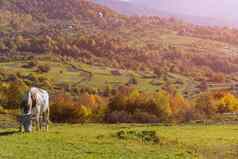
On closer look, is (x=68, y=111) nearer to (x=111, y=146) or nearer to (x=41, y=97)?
(x=41, y=97)

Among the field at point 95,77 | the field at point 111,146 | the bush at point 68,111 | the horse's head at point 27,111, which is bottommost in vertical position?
the bush at point 68,111

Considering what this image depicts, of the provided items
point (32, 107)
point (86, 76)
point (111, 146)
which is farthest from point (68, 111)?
point (86, 76)

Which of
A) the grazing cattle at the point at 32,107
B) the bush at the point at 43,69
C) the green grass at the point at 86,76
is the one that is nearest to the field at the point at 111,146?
the grazing cattle at the point at 32,107

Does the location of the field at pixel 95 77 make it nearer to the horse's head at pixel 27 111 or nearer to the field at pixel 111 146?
the horse's head at pixel 27 111

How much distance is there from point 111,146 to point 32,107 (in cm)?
648

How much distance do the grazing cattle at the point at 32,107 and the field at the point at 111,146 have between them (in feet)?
2.85

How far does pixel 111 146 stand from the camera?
85.3 ft

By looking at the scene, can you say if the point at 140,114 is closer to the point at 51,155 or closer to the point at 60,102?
the point at 60,102

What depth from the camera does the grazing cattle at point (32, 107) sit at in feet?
95.2

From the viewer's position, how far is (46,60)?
169 m

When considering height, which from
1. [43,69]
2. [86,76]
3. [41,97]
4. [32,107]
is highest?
[43,69]

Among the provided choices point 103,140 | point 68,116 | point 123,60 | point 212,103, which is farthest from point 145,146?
point 123,60

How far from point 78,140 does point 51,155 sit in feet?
15.1

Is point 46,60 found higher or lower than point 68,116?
higher
